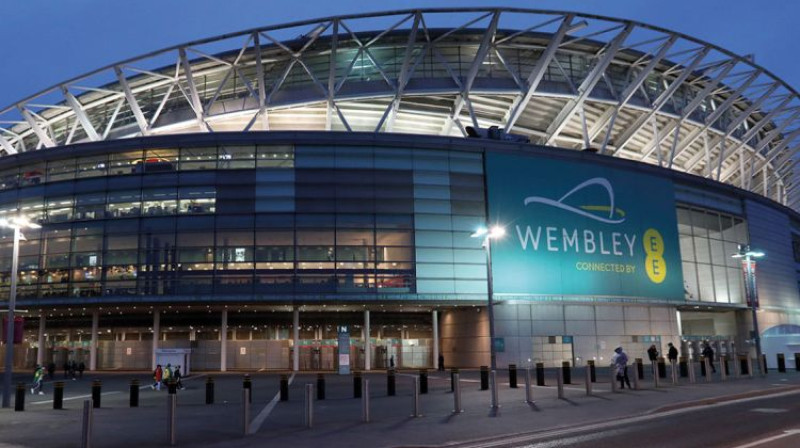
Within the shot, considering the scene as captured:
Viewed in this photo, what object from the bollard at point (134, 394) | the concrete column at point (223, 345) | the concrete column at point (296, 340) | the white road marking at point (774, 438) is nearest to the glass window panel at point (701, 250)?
the concrete column at point (296, 340)

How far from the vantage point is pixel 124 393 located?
26109 mm

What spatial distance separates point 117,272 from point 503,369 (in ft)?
80.6

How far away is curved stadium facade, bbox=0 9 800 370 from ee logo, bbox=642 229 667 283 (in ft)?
0.45

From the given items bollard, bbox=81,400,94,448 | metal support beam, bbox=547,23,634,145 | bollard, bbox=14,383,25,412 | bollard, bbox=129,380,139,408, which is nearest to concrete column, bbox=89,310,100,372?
bollard, bbox=14,383,25,412

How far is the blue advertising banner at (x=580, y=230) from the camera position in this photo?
43.4 metres

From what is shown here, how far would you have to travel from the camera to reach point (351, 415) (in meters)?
17.3

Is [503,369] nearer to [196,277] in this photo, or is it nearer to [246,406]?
[196,277]

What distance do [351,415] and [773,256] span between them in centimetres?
5583

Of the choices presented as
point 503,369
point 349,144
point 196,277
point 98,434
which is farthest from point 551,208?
point 98,434

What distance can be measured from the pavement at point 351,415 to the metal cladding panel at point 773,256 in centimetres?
3508

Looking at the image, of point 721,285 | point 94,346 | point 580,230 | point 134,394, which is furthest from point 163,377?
point 721,285

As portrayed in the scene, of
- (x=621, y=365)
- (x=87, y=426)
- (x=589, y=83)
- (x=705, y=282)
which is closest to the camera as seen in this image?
(x=87, y=426)

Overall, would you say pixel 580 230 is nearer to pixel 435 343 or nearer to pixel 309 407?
pixel 435 343

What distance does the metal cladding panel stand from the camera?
58.1 m
